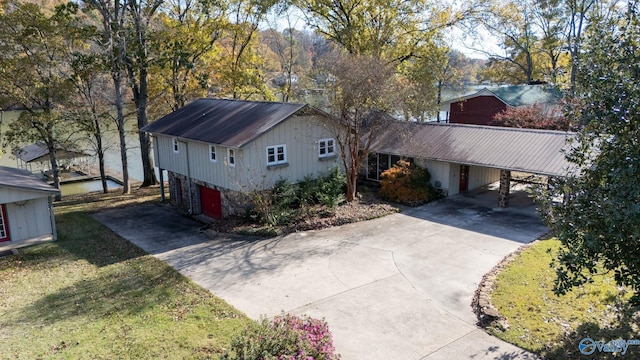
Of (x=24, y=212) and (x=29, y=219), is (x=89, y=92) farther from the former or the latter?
(x=29, y=219)

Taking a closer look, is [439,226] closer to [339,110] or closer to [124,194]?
[339,110]

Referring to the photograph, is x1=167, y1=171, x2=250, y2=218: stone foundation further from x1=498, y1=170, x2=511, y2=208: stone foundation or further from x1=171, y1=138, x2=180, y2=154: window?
x1=498, y1=170, x2=511, y2=208: stone foundation

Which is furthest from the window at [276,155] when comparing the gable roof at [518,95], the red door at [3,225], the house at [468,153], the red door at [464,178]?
the gable roof at [518,95]

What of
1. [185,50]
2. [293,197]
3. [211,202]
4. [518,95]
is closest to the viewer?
[293,197]

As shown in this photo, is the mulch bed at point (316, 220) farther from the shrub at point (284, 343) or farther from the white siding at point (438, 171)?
the shrub at point (284, 343)

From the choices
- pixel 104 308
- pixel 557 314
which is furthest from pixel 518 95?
pixel 104 308

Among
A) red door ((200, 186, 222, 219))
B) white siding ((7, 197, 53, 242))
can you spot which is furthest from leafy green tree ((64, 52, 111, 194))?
red door ((200, 186, 222, 219))
